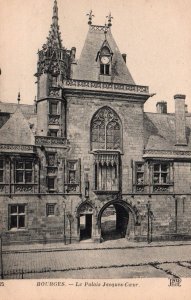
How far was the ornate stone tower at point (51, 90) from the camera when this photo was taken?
24812 millimetres

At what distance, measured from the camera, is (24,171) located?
78.5ft

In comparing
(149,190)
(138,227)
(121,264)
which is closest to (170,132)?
(149,190)

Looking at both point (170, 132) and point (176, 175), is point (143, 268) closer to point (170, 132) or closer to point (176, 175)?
point (176, 175)

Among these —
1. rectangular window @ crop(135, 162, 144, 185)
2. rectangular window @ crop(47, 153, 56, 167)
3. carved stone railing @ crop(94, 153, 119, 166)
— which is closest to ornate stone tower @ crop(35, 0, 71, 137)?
rectangular window @ crop(47, 153, 56, 167)

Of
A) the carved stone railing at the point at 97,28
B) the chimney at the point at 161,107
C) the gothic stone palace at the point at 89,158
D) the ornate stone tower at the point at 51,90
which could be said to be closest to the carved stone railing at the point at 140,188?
the gothic stone palace at the point at 89,158

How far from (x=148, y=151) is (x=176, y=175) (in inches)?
112

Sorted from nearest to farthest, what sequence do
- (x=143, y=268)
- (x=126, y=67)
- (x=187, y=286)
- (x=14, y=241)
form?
(x=187, y=286) → (x=143, y=268) → (x=14, y=241) → (x=126, y=67)

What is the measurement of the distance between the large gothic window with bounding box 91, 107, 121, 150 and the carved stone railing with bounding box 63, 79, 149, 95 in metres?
1.51

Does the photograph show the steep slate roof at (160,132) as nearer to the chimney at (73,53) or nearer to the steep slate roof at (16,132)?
the chimney at (73,53)

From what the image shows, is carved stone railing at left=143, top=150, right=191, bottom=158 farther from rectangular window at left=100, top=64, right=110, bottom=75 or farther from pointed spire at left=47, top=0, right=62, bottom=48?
pointed spire at left=47, top=0, right=62, bottom=48

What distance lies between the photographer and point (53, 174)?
2452cm

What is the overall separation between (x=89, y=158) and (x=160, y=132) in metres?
6.72

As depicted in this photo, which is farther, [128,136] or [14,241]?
[128,136]

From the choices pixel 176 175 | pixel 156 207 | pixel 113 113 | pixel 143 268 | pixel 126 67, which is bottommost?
pixel 143 268
